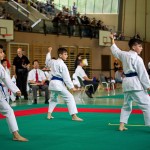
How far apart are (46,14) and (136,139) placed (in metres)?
20.1

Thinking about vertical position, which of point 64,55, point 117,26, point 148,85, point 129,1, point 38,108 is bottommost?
point 38,108

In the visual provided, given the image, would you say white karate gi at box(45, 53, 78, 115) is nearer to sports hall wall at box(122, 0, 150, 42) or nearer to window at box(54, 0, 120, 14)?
sports hall wall at box(122, 0, 150, 42)

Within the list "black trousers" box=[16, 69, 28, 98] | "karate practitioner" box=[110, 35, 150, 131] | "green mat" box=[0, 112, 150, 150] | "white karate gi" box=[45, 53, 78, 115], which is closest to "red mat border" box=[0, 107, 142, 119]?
"green mat" box=[0, 112, 150, 150]

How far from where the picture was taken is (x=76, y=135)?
20.1 ft

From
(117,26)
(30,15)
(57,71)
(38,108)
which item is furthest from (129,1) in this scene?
(57,71)

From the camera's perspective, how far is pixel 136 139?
561 centimetres

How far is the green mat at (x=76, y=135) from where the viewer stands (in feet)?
16.9

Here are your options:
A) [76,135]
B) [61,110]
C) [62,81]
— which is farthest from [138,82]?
[61,110]

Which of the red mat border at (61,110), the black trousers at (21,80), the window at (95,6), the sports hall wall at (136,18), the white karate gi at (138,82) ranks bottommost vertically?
the red mat border at (61,110)

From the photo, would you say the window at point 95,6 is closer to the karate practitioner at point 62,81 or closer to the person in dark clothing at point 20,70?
the person in dark clothing at point 20,70

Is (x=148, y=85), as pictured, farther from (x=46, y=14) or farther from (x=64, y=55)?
(x=46, y=14)

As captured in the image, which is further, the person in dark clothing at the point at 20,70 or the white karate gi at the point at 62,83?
the person in dark clothing at the point at 20,70

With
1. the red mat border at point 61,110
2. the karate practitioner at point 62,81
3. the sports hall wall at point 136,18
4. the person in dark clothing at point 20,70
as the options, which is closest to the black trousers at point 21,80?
the person in dark clothing at point 20,70

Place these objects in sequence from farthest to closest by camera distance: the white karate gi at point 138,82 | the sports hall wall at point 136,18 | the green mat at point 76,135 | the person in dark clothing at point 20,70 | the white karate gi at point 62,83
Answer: the sports hall wall at point 136,18 < the person in dark clothing at point 20,70 < the white karate gi at point 62,83 < the white karate gi at point 138,82 < the green mat at point 76,135
